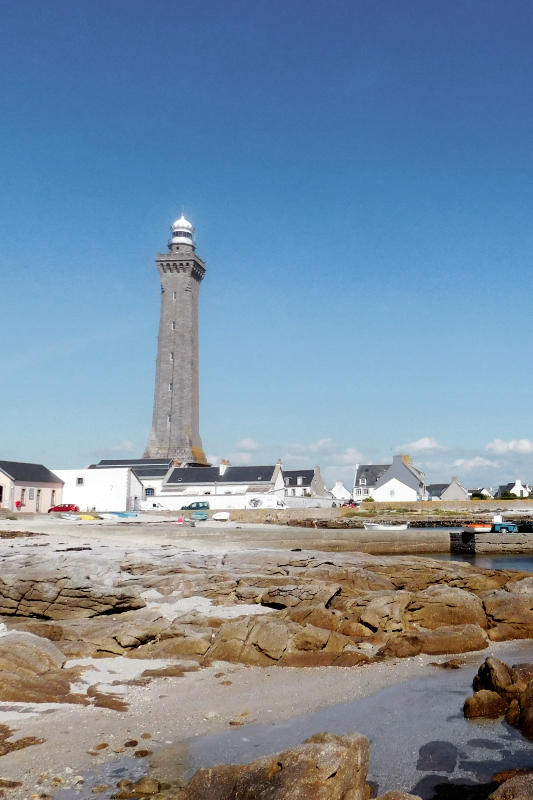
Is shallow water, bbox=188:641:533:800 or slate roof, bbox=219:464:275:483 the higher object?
slate roof, bbox=219:464:275:483

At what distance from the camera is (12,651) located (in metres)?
14.4

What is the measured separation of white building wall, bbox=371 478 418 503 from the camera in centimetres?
9488

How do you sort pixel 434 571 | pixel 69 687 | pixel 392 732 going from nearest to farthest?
pixel 392 732 → pixel 69 687 → pixel 434 571

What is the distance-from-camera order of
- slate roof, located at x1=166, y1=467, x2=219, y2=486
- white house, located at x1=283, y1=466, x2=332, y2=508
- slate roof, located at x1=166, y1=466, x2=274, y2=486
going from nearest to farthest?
slate roof, located at x1=166, y1=466, x2=274, y2=486, slate roof, located at x1=166, y1=467, x2=219, y2=486, white house, located at x1=283, y1=466, x2=332, y2=508

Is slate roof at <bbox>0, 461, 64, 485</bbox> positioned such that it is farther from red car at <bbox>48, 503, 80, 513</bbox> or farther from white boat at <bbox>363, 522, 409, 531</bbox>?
white boat at <bbox>363, 522, 409, 531</bbox>

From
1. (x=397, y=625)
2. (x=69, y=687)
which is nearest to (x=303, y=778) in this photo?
(x=69, y=687)

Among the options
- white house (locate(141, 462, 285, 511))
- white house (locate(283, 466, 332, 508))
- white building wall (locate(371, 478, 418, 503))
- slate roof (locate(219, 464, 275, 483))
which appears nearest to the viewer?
white house (locate(141, 462, 285, 511))

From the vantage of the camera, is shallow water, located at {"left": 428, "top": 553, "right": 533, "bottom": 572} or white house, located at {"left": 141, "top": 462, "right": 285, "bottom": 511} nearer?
shallow water, located at {"left": 428, "top": 553, "right": 533, "bottom": 572}

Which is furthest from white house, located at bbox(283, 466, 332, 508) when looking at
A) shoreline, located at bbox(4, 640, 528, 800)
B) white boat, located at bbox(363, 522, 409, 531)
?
shoreline, located at bbox(4, 640, 528, 800)

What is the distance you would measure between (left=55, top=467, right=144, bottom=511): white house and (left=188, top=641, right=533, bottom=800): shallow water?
182ft

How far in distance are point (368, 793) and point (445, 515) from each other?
69656 mm

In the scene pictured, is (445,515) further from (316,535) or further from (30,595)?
(30,595)

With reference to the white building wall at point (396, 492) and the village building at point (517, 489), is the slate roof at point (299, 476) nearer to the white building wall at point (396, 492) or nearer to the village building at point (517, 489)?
the white building wall at point (396, 492)

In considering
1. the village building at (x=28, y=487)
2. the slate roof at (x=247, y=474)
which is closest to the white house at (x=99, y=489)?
the village building at (x=28, y=487)
